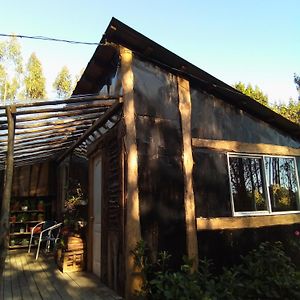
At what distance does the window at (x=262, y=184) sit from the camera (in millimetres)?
5469

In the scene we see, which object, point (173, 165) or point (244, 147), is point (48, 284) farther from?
point (244, 147)

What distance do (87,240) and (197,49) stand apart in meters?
4.62

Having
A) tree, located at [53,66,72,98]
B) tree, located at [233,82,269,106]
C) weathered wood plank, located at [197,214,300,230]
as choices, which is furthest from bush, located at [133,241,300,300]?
tree, located at [53,66,72,98]

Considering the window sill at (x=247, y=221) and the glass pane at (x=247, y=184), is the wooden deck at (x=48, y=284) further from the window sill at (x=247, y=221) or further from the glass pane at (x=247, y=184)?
the glass pane at (x=247, y=184)

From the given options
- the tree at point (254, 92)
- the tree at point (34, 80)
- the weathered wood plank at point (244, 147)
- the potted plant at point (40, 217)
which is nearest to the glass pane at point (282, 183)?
the weathered wood plank at point (244, 147)

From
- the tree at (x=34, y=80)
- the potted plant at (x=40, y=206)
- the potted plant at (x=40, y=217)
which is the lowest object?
the potted plant at (x=40, y=217)

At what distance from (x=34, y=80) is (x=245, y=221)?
18243mm

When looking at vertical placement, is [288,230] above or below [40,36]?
below

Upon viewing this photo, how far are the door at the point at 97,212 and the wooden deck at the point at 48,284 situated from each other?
24 centimetres

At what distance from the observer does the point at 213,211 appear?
4980 millimetres

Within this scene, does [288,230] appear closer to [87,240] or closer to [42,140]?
[87,240]

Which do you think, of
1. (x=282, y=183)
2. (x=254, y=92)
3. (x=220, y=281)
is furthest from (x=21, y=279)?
(x=254, y=92)

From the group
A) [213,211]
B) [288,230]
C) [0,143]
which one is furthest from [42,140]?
[288,230]

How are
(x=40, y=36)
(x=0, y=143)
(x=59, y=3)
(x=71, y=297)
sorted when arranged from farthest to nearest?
1. (x=59, y=3)
2. (x=0, y=143)
3. (x=40, y=36)
4. (x=71, y=297)
